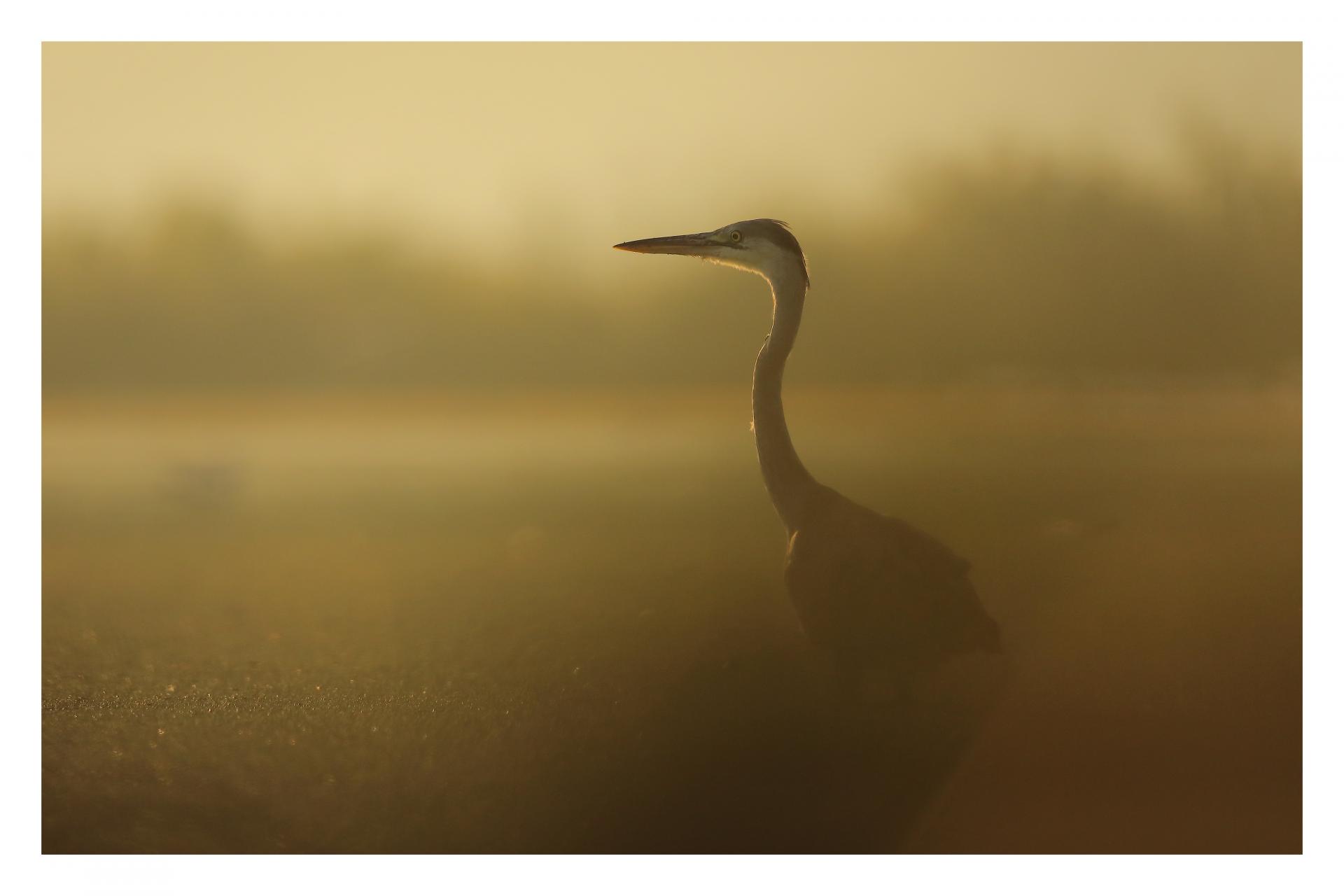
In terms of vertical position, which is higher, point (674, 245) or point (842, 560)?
point (674, 245)

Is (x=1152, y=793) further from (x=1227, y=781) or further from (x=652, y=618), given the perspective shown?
(x=652, y=618)

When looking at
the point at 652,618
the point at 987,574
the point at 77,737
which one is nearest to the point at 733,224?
the point at 987,574

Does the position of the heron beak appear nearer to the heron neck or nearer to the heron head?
the heron head

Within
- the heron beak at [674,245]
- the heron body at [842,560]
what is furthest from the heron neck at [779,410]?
the heron beak at [674,245]

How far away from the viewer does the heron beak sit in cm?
317

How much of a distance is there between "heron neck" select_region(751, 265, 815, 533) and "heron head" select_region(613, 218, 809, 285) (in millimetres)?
41

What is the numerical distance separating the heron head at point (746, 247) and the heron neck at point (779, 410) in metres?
0.04

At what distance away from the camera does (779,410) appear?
121 inches

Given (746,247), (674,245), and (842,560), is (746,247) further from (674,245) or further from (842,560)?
(842,560)

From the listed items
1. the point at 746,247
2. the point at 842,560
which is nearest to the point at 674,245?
the point at 746,247

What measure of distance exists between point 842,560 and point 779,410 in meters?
0.52

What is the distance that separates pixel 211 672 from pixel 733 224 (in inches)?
93.8

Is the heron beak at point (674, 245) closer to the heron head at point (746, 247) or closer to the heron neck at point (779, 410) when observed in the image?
the heron head at point (746, 247)

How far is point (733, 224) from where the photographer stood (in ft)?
10.3
